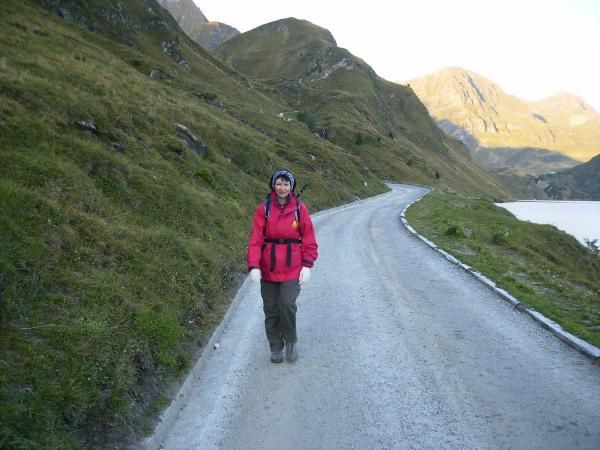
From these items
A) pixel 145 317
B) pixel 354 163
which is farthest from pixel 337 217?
pixel 354 163

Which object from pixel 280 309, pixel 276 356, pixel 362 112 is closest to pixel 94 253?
pixel 280 309

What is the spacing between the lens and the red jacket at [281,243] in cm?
646

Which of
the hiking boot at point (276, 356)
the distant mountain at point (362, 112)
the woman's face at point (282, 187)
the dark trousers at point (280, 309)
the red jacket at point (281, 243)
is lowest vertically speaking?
the hiking boot at point (276, 356)

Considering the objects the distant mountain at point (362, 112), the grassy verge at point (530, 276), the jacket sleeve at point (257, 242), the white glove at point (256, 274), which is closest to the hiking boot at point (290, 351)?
the white glove at point (256, 274)

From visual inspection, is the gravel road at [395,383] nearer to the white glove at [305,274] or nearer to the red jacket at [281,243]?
the white glove at [305,274]

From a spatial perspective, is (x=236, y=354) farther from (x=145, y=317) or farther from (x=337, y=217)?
(x=337, y=217)

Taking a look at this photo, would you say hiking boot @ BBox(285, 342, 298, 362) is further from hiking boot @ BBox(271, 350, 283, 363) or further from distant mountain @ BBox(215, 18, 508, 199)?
distant mountain @ BBox(215, 18, 508, 199)

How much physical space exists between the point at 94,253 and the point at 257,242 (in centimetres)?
356

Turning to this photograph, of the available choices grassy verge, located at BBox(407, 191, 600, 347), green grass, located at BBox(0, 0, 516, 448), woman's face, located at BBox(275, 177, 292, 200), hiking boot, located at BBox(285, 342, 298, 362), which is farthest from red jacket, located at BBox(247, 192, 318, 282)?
grassy verge, located at BBox(407, 191, 600, 347)

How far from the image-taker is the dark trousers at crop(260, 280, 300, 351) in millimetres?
6578

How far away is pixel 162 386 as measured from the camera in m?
5.98

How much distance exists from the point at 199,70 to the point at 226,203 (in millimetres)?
65788

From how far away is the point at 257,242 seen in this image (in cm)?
650

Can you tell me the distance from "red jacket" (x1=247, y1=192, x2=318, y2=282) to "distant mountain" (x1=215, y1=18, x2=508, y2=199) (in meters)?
82.7
